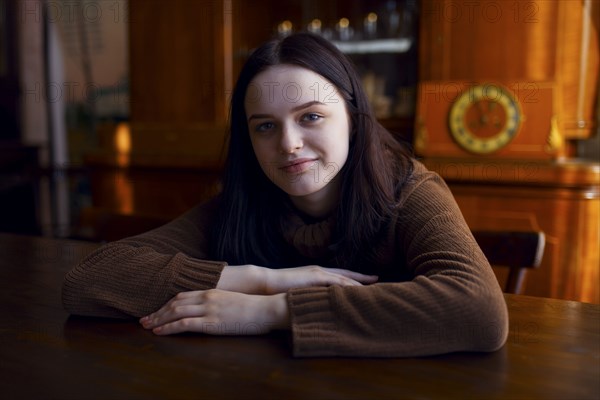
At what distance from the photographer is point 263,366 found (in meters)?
0.80

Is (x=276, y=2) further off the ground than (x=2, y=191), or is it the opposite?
(x=276, y=2)

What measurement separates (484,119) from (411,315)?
209cm

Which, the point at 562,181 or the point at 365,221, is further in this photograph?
the point at 562,181

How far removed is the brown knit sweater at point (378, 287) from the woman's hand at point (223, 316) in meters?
0.04

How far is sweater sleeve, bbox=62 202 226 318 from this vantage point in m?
1.04

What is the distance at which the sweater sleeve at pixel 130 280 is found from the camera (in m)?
1.04

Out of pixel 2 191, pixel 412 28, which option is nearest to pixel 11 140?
pixel 2 191

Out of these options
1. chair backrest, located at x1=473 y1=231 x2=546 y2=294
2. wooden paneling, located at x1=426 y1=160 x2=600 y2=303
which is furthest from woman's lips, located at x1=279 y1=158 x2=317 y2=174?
wooden paneling, located at x1=426 y1=160 x2=600 y2=303

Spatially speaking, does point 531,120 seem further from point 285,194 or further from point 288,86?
point 288,86

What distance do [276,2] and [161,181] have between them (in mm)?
1386

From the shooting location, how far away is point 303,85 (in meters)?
1.22

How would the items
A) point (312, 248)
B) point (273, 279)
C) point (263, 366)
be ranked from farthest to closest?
point (312, 248) < point (273, 279) < point (263, 366)

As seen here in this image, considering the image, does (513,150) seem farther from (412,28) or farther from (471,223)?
(412,28)

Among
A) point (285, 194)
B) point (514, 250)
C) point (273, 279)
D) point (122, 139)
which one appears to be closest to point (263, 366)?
point (273, 279)
